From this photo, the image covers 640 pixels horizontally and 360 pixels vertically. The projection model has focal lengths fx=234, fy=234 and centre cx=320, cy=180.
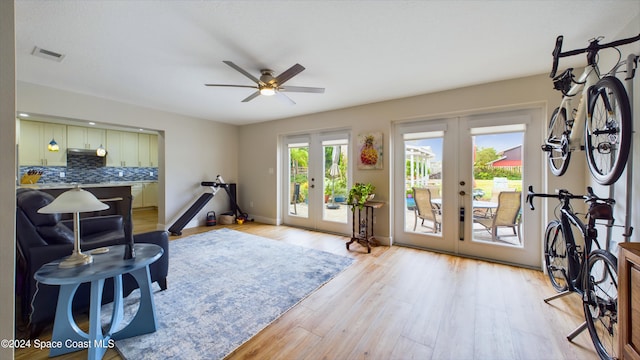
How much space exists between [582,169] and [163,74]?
5.08m

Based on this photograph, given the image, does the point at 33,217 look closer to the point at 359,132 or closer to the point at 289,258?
the point at 289,258

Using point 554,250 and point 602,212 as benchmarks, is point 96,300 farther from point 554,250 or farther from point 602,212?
point 554,250

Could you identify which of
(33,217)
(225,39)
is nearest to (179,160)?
(33,217)

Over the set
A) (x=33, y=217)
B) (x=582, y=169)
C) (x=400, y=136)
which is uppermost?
(x=400, y=136)

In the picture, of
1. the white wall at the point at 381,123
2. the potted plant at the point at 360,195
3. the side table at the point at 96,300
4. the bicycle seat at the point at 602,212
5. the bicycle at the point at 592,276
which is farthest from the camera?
the potted plant at the point at 360,195

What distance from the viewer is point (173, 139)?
4.85 metres

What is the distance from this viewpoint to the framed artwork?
4000 mm

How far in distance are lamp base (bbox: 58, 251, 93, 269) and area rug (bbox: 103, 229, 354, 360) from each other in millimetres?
645

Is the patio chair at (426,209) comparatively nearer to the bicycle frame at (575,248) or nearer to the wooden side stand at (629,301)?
the bicycle frame at (575,248)

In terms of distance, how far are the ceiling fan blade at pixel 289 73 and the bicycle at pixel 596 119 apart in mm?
2040

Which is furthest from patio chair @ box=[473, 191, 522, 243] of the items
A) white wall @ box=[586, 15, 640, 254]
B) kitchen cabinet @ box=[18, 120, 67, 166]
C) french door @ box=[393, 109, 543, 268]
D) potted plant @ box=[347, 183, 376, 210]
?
kitchen cabinet @ box=[18, 120, 67, 166]

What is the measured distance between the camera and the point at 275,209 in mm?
5449

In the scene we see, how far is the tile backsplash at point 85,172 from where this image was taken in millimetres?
5715

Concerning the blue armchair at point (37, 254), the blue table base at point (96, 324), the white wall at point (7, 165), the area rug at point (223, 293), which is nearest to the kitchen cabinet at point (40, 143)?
the area rug at point (223, 293)
